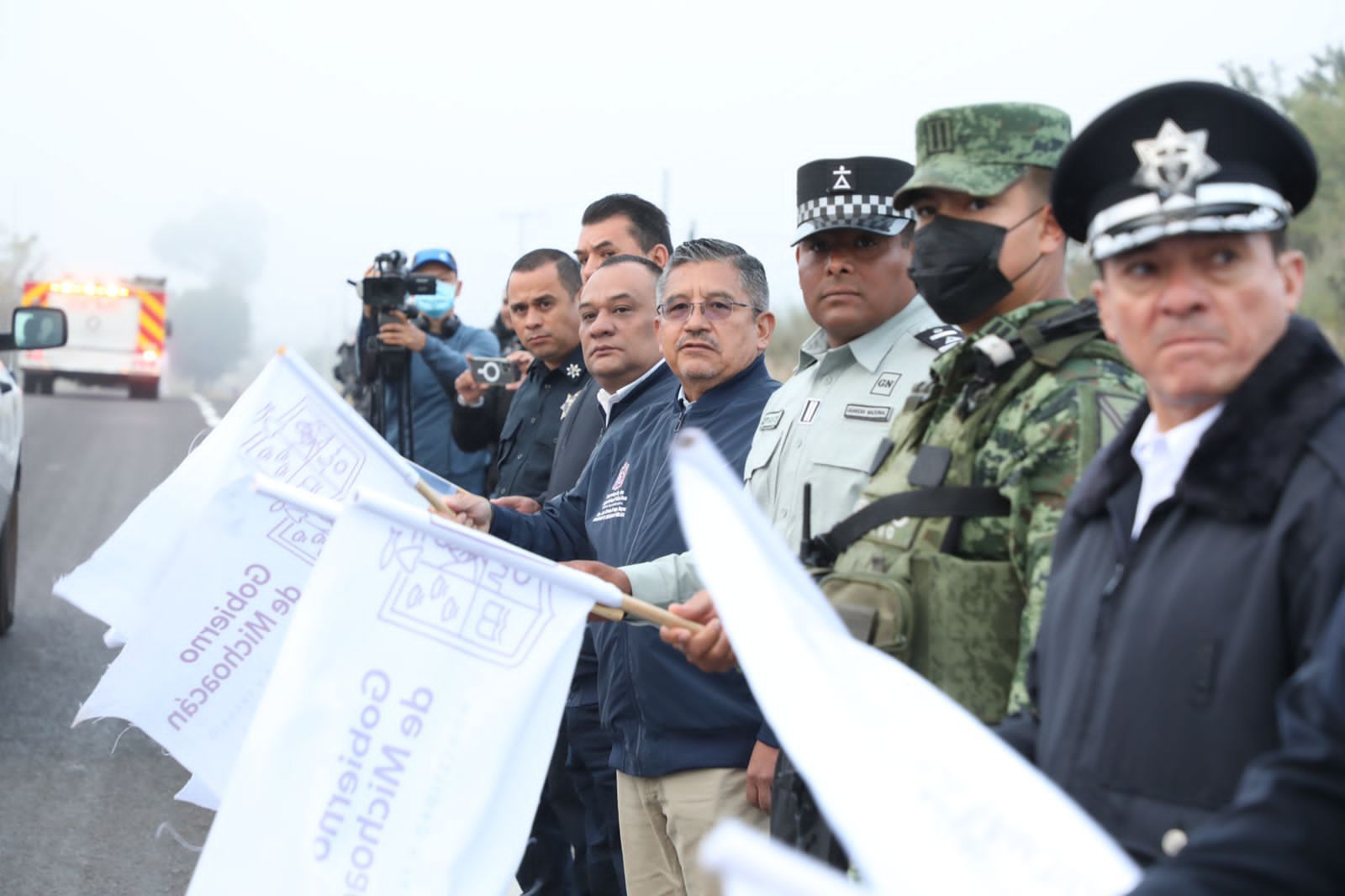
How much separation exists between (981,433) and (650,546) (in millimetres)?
1497

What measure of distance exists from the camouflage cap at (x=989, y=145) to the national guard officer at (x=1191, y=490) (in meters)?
0.71

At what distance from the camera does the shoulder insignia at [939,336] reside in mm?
3607

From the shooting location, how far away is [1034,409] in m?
2.58

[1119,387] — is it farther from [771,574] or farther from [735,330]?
[735,330]

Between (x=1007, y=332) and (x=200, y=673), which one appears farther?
(x=200, y=673)

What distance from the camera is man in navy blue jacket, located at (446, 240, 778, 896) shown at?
3.83m

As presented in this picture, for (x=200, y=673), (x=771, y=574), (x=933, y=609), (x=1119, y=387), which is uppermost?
(x=1119, y=387)

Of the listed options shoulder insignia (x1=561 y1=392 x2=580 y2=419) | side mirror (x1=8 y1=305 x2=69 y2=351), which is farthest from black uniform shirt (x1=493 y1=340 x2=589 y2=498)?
side mirror (x1=8 y1=305 x2=69 y2=351)

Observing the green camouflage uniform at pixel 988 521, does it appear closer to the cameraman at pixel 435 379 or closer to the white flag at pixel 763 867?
the white flag at pixel 763 867

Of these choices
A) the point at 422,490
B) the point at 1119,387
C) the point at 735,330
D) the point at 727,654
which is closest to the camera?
the point at 1119,387

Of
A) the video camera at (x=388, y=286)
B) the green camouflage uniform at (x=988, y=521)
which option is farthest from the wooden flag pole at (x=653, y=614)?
the video camera at (x=388, y=286)

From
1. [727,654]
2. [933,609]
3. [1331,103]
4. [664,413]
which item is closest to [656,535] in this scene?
[664,413]

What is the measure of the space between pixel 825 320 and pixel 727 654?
1.13 m

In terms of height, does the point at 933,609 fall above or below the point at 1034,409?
below
